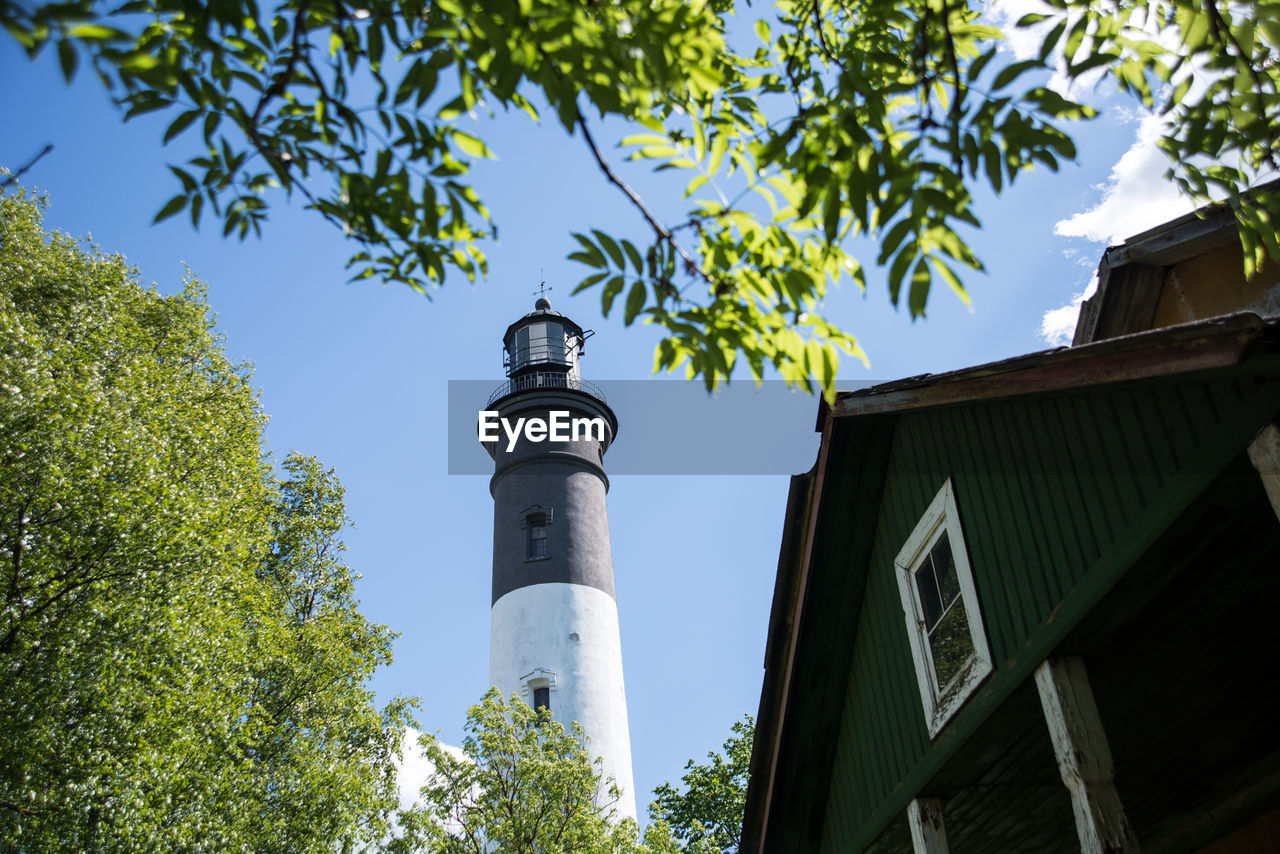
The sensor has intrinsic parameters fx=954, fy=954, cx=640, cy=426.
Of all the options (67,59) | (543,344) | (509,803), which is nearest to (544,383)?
(543,344)

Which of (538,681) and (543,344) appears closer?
(538,681)

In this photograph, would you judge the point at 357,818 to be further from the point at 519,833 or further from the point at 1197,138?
the point at 1197,138

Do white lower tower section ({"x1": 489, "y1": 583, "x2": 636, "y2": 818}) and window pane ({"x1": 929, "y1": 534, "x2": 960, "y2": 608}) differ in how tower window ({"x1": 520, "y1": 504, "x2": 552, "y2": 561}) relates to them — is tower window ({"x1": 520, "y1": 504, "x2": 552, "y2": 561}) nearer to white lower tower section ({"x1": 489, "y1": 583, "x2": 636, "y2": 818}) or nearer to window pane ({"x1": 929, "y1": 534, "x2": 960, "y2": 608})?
white lower tower section ({"x1": 489, "y1": 583, "x2": 636, "y2": 818})

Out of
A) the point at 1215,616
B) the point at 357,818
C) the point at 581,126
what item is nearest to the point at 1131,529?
the point at 1215,616

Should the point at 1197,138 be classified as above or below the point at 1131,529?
above

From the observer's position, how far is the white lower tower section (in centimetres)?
2597

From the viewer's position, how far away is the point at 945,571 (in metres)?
6.80

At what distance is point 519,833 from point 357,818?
124 inches

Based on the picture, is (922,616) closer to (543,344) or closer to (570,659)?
(570,659)

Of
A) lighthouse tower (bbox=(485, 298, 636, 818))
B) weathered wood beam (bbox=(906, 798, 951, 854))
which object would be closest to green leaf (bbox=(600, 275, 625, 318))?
weathered wood beam (bbox=(906, 798, 951, 854))

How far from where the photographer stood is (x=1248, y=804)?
717cm

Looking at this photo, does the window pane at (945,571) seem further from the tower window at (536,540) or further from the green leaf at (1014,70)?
the tower window at (536,540)

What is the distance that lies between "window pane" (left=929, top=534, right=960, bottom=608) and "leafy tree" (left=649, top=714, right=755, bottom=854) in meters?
20.9

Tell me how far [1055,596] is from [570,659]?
22.7m
